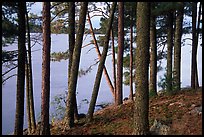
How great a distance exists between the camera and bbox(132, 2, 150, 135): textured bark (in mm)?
6098

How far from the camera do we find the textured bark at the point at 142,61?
610cm

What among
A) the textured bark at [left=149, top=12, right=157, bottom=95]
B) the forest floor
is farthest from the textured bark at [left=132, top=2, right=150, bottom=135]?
the textured bark at [left=149, top=12, right=157, bottom=95]

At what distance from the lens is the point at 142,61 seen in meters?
6.17

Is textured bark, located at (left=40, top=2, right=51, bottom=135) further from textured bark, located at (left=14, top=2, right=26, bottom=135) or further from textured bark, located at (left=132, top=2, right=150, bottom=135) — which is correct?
textured bark, located at (left=132, top=2, right=150, bottom=135)

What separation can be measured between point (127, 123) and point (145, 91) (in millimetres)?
2591

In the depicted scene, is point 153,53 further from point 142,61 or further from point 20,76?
point 142,61

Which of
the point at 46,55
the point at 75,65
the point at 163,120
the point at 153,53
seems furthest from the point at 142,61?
the point at 153,53

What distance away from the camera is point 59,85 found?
98.2 feet

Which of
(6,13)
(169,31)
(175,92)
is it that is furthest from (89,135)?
(169,31)

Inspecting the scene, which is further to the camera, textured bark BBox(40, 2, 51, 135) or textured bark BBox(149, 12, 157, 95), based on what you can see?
textured bark BBox(149, 12, 157, 95)

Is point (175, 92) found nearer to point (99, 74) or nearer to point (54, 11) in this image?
point (99, 74)

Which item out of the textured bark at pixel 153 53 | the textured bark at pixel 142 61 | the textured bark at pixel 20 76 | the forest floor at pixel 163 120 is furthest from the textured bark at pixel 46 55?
the textured bark at pixel 153 53

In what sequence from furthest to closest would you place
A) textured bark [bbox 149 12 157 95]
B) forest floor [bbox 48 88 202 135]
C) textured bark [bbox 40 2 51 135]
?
1. textured bark [bbox 149 12 157 95]
2. textured bark [bbox 40 2 51 135]
3. forest floor [bbox 48 88 202 135]

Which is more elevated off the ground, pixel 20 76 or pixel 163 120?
pixel 20 76
